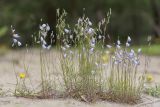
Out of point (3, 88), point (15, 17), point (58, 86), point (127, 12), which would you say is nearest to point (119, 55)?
point (58, 86)

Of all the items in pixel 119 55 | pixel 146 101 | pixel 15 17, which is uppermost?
pixel 15 17

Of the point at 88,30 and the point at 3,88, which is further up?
the point at 88,30

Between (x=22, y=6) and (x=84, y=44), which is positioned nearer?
(x=84, y=44)

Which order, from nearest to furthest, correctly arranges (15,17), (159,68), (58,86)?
(58,86)
(159,68)
(15,17)

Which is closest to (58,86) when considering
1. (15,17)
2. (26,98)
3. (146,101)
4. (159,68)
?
(26,98)

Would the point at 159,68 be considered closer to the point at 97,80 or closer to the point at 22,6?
the point at 97,80

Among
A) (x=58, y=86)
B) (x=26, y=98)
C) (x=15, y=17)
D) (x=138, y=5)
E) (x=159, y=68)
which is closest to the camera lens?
(x=26, y=98)

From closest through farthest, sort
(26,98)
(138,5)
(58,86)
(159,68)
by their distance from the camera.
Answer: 1. (26,98)
2. (58,86)
3. (159,68)
4. (138,5)

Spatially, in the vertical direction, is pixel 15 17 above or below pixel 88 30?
above

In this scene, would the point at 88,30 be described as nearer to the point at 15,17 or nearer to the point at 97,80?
the point at 97,80
